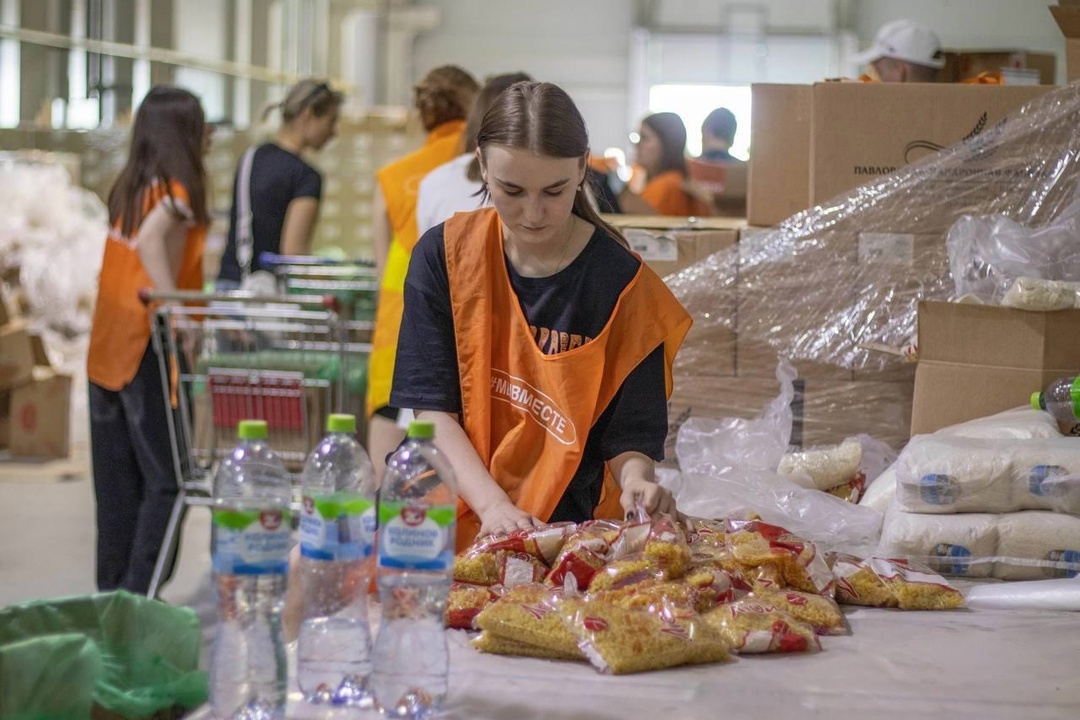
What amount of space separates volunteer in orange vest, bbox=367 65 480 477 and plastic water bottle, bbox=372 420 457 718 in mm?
2331

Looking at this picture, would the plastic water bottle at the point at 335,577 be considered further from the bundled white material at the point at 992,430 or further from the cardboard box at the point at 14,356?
the cardboard box at the point at 14,356

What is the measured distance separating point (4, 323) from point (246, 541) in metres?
5.76

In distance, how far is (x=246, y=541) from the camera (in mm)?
1383

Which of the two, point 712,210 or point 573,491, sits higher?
point 712,210

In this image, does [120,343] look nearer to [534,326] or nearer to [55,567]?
[55,567]

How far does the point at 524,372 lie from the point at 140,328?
7.37ft

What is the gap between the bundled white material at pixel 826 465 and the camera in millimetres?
2713

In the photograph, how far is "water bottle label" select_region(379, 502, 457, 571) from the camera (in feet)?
4.84

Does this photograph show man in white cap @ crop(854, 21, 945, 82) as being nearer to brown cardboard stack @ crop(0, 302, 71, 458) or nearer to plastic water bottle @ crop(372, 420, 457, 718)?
plastic water bottle @ crop(372, 420, 457, 718)

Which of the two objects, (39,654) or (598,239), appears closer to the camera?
(39,654)

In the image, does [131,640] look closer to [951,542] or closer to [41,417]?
[951,542]

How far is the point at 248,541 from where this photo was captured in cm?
138

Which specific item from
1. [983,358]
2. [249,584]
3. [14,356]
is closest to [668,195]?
[983,358]

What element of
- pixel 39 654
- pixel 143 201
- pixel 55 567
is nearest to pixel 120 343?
pixel 143 201
